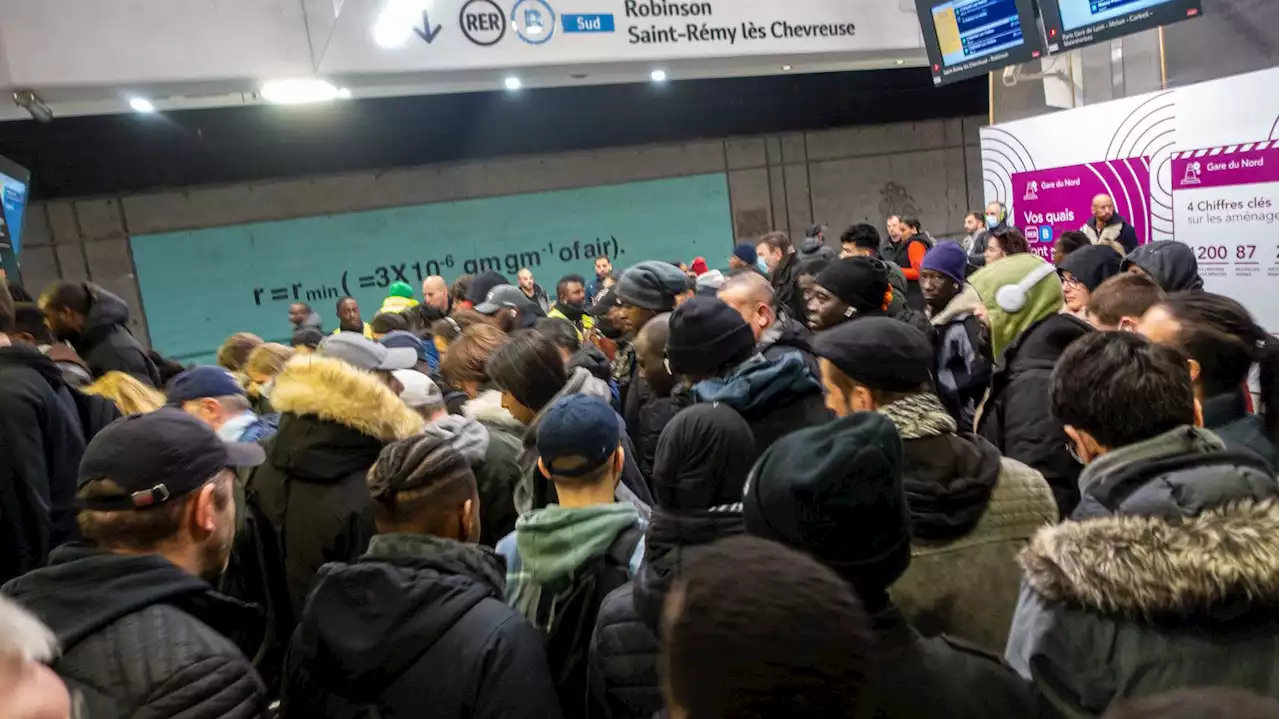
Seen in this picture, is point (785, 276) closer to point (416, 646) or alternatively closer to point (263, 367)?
point (263, 367)

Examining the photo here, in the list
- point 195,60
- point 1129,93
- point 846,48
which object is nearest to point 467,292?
point 195,60

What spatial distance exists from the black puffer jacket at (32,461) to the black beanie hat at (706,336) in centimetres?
219

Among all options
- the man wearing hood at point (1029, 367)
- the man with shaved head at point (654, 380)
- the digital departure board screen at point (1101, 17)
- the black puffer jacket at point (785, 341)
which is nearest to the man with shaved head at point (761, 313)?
the black puffer jacket at point (785, 341)

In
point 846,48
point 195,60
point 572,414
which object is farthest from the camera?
point 846,48

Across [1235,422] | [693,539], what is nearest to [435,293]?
[693,539]

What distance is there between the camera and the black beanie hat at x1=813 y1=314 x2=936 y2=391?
73.0 inches

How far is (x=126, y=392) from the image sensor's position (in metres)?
3.58

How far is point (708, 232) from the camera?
1353 centimetres

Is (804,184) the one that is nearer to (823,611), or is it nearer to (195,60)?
(195,60)

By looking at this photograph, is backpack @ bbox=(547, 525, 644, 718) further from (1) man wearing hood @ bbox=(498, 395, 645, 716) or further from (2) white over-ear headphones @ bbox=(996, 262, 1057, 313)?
(2) white over-ear headphones @ bbox=(996, 262, 1057, 313)

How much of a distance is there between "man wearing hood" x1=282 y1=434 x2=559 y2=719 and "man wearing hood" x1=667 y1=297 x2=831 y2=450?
1045 millimetres

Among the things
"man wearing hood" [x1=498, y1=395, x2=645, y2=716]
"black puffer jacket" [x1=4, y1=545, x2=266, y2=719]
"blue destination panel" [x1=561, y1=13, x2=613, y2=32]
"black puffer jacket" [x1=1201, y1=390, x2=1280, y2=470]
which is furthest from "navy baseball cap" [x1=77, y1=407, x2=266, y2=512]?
"blue destination panel" [x1=561, y1=13, x2=613, y2=32]

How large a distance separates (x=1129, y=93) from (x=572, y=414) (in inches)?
353

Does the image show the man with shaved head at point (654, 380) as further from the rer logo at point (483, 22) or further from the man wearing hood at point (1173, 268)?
the rer logo at point (483, 22)
